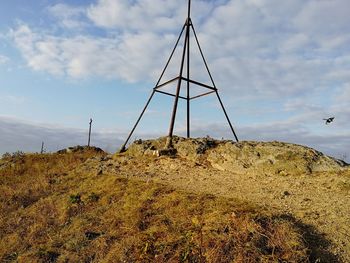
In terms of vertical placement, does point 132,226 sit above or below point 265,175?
below

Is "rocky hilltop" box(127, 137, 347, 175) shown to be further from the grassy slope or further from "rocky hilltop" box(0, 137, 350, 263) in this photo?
the grassy slope

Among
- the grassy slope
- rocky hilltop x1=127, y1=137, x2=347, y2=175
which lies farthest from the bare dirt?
the grassy slope

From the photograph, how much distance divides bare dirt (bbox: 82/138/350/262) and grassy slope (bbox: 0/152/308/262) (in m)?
0.73

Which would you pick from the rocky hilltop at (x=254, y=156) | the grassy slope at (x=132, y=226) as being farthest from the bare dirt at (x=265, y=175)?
the grassy slope at (x=132, y=226)

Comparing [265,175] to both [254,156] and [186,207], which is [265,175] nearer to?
[254,156]

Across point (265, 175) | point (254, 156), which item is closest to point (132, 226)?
point (265, 175)

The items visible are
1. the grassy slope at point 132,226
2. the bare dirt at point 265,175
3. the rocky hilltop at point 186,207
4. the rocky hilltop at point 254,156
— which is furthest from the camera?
→ the rocky hilltop at point 254,156

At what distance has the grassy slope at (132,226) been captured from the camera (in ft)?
26.3

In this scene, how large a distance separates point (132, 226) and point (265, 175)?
5.55 m

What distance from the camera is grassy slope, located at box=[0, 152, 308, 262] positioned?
803 centimetres

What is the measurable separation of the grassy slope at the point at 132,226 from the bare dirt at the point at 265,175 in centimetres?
73

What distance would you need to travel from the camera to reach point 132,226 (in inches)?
390

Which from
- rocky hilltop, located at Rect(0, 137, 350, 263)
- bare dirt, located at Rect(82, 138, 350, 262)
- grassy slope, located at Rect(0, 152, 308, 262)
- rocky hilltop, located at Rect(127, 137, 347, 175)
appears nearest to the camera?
grassy slope, located at Rect(0, 152, 308, 262)

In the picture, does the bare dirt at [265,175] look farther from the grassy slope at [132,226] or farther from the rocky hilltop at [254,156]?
the grassy slope at [132,226]
